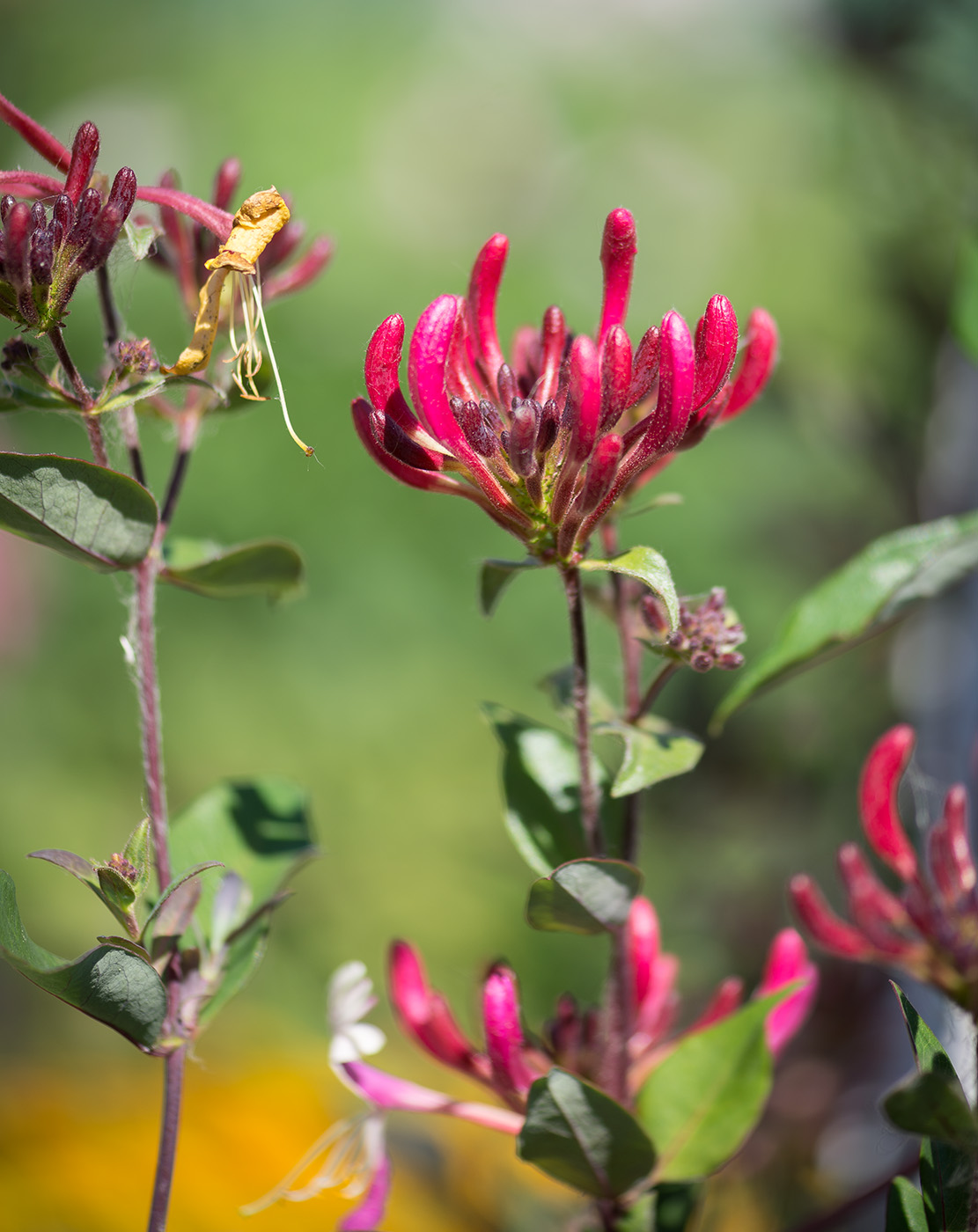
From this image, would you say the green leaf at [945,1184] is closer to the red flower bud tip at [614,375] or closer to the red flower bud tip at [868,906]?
the red flower bud tip at [868,906]

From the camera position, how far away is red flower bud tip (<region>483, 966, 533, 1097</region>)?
379mm

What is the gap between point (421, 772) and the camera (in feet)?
5.56

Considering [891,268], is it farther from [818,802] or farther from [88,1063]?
[88,1063]

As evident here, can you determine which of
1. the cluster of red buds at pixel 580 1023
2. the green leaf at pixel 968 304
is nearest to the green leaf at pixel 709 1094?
the cluster of red buds at pixel 580 1023

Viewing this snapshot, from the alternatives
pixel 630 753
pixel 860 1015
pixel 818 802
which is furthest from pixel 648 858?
pixel 630 753

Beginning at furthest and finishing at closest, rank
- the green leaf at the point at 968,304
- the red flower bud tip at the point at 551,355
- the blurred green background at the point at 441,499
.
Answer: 1. the blurred green background at the point at 441,499
2. the green leaf at the point at 968,304
3. the red flower bud tip at the point at 551,355

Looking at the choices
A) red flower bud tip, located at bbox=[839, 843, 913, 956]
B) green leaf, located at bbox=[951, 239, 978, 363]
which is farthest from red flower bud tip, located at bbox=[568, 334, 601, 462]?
green leaf, located at bbox=[951, 239, 978, 363]

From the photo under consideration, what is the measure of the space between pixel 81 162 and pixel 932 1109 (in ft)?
1.15

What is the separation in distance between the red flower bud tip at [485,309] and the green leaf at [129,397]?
0.11 metres

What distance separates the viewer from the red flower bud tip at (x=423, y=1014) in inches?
17.2

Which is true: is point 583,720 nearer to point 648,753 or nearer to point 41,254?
point 648,753

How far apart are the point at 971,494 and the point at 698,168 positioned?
181 cm

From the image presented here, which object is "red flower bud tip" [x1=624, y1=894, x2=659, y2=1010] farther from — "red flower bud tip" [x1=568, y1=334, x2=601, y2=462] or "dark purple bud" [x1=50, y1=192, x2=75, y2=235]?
"dark purple bud" [x1=50, y1=192, x2=75, y2=235]

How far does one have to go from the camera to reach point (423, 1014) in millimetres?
443
